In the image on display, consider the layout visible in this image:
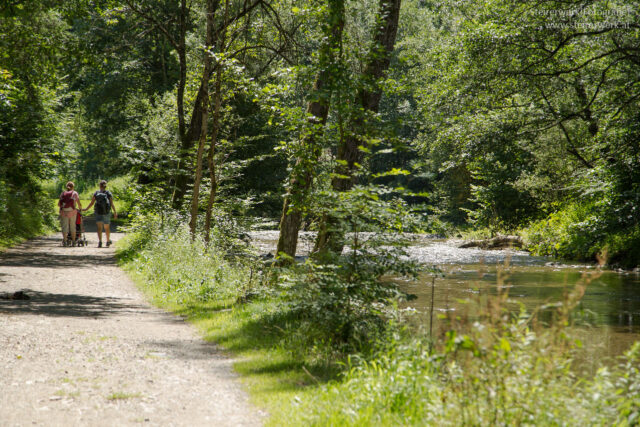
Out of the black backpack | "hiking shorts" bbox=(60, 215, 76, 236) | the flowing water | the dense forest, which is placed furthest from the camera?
the black backpack

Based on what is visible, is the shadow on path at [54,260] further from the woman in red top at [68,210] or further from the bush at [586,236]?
the bush at [586,236]

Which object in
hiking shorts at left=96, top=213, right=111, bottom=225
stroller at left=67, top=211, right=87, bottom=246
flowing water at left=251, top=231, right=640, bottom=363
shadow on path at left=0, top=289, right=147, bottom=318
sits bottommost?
flowing water at left=251, top=231, right=640, bottom=363

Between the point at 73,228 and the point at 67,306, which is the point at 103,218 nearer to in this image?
the point at 73,228

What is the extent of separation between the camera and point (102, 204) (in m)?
20.8

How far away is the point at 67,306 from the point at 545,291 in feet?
33.4

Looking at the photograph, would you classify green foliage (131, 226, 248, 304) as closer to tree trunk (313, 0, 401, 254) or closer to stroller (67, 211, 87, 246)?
tree trunk (313, 0, 401, 254)

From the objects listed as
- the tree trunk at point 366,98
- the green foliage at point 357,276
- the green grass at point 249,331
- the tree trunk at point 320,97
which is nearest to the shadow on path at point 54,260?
the green grass at point 249,331

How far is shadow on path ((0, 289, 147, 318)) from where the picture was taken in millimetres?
9430

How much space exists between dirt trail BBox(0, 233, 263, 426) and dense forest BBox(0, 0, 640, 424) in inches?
49.8

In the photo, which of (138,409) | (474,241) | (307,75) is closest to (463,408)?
(138,409)

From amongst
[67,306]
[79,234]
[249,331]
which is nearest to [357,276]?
[249,331]

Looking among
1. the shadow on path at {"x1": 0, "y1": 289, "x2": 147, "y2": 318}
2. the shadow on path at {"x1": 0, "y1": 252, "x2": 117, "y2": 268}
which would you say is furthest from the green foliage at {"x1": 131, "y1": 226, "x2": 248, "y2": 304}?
the shadow on path at {"x1": 0, "y1": 252, "x2": 117, "y2": 268}

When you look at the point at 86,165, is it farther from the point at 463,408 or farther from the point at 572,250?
the point at 463,408

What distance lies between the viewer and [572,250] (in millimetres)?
21922
